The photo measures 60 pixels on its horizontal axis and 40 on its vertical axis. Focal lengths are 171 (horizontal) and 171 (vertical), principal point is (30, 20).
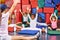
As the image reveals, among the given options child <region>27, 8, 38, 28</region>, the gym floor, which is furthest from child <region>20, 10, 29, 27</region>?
the gym floor

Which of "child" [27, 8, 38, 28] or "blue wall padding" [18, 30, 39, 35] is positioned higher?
"child" [27, 8, 38, 28]

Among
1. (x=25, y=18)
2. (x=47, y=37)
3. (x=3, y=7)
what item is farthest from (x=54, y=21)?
(x=3, y=7)

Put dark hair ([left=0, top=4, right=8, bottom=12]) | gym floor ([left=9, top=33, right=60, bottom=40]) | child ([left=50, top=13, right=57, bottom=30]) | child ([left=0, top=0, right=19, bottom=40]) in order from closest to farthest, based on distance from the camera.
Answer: child ([left=0, top=0, right=19, bottom=40])
dark hair ([left=0, top=4, right=8, bottom=12])
gym floor ([left=9, top=33, right=60, bottom=40])
child ([left=50, top=13, right=57, bottom=30])

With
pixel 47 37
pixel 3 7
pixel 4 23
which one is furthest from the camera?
pixel 47 37

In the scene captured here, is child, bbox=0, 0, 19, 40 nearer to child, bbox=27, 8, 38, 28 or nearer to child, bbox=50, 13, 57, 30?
child, bbox=27, 8, 38, 28

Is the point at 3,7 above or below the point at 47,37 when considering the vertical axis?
above

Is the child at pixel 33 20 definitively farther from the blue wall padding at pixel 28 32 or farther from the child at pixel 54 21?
the child at pixel 54 21

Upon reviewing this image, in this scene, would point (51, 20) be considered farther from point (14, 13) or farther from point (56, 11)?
point (14, 13)

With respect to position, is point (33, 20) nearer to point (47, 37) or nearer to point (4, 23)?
point (47, 37)

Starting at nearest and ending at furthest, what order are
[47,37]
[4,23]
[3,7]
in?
[4,23] < [3,7] < [47,37]

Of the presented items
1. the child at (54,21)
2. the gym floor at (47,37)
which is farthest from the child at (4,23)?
the child at (54,21)

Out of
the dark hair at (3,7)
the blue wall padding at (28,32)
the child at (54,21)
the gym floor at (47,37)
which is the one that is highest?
the dark hair at (3,7)

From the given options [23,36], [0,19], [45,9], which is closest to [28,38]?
[23,36]

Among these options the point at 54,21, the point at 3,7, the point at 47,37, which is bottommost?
the point at 47,37
